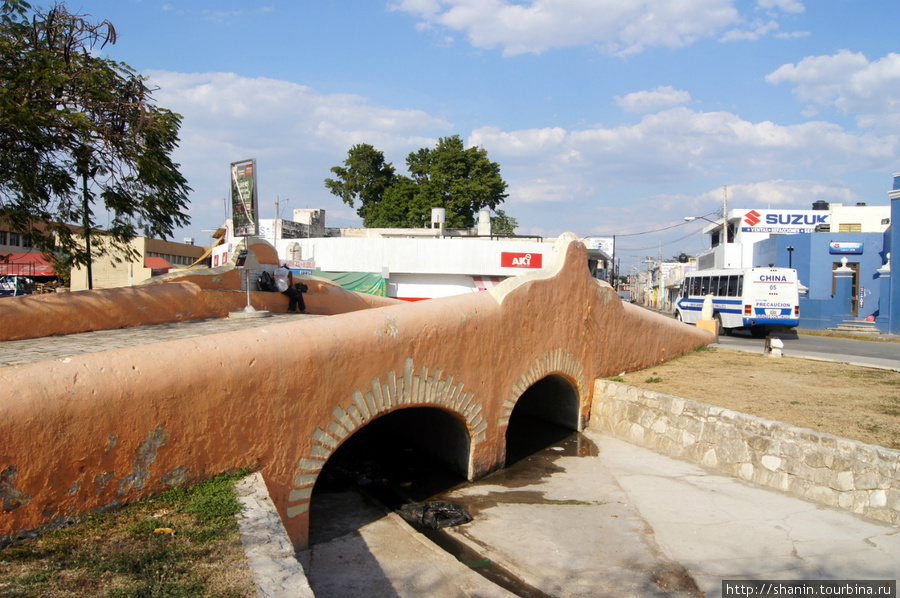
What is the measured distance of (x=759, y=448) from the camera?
8.25 m

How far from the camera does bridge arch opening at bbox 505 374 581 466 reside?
10812mm

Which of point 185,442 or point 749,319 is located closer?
point 185,442

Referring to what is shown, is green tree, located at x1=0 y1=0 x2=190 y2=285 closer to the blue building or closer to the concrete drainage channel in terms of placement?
the concrete drainage channel

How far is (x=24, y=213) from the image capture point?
8734mm

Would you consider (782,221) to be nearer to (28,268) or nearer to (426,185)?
(426,185)

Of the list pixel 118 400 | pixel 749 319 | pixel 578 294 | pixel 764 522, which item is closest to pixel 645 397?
pixel 578 294

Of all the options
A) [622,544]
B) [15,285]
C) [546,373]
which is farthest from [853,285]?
[15,285]

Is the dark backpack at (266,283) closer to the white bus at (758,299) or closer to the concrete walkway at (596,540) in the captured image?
the concrete walkway at (596,540)

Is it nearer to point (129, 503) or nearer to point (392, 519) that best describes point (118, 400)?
point (129, 503)

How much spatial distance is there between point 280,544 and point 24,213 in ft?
23.4

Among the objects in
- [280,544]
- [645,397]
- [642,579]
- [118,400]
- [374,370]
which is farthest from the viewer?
[645,397]

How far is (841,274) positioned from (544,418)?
21112mm

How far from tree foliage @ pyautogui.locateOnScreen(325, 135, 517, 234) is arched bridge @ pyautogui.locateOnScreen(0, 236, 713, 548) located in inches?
Answer: 1351

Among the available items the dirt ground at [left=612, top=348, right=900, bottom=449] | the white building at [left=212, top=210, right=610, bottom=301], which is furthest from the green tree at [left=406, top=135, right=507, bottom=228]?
the dirt ground at [left=612, top=348, right=900, bottom=449]
